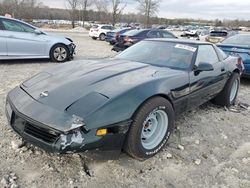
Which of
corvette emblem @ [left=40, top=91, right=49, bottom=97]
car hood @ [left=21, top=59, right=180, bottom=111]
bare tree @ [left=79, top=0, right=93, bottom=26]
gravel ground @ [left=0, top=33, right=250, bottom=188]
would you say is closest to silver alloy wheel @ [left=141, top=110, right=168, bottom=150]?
gravel ground @ [left=0, top=33, right=250, bottom=188]

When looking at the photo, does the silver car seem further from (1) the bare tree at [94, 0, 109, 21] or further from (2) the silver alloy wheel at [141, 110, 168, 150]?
(1) the bare tree at [94, 0, 109, 21]

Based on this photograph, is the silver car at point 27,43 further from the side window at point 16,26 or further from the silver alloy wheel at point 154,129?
the silver alloy wheel at point 154,129

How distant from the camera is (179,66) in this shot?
3613 mm

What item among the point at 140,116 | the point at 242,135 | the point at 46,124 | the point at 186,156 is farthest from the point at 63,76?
the point at 242,135

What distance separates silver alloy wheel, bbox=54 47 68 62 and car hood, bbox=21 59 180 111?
514 centimetres

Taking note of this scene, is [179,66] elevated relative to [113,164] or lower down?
elevated

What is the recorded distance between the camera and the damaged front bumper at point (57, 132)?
2.25 m

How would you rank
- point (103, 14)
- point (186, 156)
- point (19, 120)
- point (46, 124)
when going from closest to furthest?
point (46, 124) < point (19, 120) < point (186, 156) < point (103, 14)

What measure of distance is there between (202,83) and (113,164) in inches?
74.1

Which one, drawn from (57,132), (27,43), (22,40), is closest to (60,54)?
(27,43)

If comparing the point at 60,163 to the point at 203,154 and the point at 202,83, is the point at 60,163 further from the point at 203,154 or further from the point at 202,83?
the point at 202,83

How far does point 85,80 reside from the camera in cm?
289

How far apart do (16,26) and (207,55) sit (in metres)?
5.96

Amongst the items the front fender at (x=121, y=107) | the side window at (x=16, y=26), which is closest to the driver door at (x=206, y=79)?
the front fender at (x=121, y=107)
